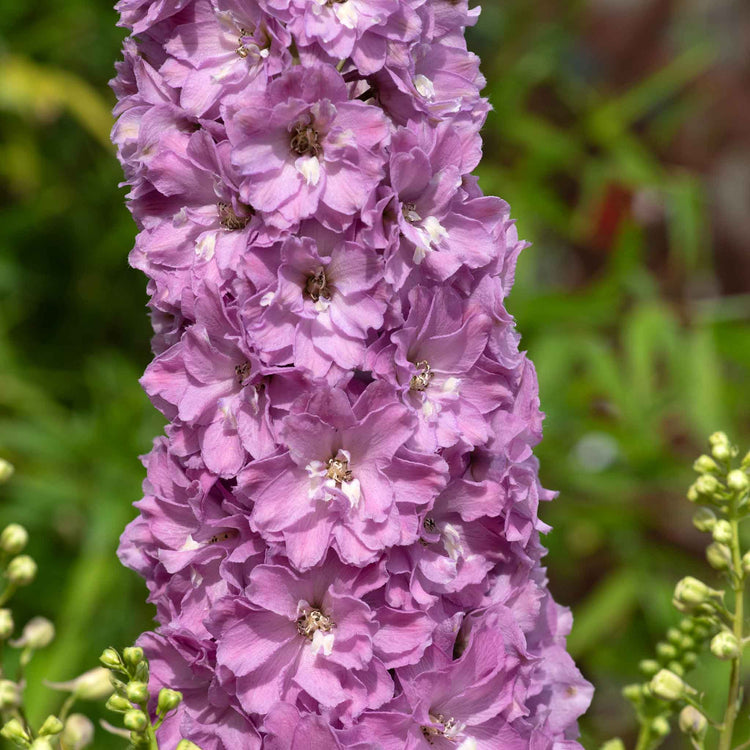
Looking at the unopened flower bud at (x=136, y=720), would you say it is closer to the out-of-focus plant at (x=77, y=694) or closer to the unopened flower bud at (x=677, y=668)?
the out-of-focus plant at (x=77, y=694)

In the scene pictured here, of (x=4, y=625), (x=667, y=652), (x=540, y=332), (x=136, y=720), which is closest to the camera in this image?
(x=136, y=720)

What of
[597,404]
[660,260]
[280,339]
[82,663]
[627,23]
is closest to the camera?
[280,339]

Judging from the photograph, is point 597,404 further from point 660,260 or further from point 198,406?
point 198,406

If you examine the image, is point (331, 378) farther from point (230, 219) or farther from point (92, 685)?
point (92, 685)

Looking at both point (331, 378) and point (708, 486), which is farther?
point (708, 486)

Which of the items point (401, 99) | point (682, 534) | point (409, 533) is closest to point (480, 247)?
point (401, 99)

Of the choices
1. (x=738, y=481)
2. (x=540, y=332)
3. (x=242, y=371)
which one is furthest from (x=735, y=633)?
(x=540, y=332)

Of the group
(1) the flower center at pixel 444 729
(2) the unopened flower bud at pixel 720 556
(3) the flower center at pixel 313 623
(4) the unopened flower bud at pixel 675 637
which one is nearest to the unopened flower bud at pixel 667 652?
(4) the unopened flower bud at pixel 675 637
